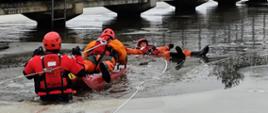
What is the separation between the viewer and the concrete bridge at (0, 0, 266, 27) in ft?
85.4

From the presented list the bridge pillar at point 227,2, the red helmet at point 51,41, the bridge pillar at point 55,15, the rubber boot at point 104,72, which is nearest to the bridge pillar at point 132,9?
the bridge pillar at point 55,15

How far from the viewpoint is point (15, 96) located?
10.5 m

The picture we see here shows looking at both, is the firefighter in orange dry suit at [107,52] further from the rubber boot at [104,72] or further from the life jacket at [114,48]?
the rubber boot at [104,72]

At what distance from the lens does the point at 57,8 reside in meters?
28.8

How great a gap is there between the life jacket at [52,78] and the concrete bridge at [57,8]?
52.3 feet

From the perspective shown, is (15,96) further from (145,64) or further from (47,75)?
(145,64)

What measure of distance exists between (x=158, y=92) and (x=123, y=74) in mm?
2213

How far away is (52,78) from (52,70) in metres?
0.16

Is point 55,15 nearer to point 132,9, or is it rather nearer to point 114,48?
point 132,9


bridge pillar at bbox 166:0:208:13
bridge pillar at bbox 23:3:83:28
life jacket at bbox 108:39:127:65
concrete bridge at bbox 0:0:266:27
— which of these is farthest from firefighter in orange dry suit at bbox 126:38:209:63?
bridge pillar at bbox 166:0:208:13

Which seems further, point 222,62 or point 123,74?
point 222,62

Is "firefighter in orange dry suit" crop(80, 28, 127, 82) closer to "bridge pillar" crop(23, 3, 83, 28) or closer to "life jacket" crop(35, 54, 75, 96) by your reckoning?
"life jacket" crop(35, 54, 75, 96)

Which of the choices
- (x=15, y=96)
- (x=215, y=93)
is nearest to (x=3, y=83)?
(x=15, y=96)

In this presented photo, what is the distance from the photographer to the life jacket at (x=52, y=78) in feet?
30.6
